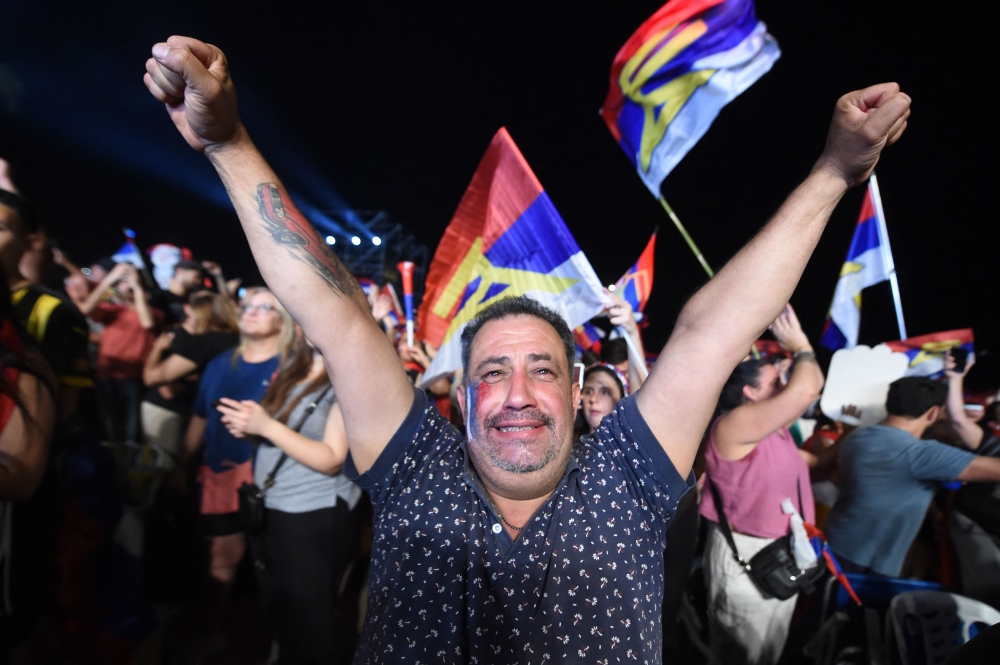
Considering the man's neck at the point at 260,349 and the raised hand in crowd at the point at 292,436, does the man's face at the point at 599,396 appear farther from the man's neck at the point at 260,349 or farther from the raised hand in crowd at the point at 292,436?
the man's neck at the point at 260,349

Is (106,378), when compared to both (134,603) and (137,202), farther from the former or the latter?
(137,202)

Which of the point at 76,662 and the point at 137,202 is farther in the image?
the point at 137,202

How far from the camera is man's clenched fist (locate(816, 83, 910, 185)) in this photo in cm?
129

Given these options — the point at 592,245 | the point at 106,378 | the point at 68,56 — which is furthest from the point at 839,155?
the point at 592,245

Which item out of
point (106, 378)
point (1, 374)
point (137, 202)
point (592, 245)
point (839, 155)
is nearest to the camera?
point (839, 155)

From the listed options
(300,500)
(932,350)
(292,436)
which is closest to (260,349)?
(292,436)

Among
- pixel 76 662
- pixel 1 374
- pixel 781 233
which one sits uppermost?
pixel 1 374

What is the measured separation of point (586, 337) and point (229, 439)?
3.59 meters

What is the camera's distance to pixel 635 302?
15.7ft

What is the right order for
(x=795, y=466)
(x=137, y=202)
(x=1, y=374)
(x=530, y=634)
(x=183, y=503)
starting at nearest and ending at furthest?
(x=530, y=634)
(x=1, y=374)
(x=795, y=466)
(x=183, y=503)
(x=137, y=202)

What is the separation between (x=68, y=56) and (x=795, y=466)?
48.4 feet

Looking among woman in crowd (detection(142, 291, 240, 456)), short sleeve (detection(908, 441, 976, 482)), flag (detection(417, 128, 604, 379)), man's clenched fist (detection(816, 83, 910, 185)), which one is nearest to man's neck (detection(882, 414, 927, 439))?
short sleeve (detection(908, 441, 976, 482))

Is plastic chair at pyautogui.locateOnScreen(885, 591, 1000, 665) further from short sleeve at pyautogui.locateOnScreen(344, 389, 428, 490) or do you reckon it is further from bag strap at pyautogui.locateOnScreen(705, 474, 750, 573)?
short sleeve at pyautogui.locateOnScreen(344, 389, 428, 490)

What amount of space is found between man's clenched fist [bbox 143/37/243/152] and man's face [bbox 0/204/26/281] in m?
1.81
